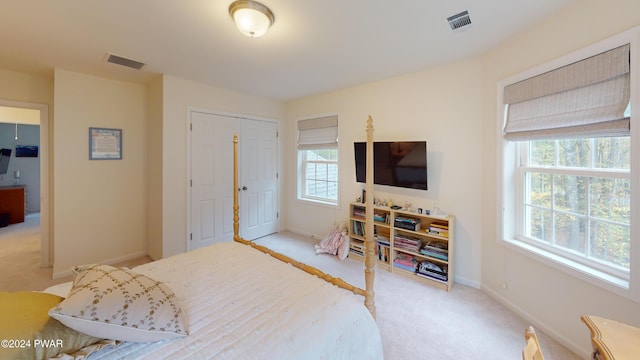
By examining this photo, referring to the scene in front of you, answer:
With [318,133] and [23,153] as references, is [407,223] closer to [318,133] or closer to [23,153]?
[318,133]

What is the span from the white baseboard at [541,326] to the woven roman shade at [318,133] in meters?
2.69

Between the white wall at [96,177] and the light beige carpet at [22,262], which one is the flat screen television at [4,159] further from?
the white wall at [96,177]

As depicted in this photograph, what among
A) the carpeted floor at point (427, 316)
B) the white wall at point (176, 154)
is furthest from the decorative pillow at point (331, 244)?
the white wall at point (176, 154)

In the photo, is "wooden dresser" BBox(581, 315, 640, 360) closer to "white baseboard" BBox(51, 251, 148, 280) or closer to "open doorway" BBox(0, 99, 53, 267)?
"white baseboard" BBox(51, 251, 148, 280)

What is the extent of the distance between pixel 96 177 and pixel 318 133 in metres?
3.07

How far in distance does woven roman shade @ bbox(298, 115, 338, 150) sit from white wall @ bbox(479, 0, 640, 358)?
202cm

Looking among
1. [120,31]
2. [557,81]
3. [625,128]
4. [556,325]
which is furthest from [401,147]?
[120,31]

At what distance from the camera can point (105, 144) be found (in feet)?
10.6

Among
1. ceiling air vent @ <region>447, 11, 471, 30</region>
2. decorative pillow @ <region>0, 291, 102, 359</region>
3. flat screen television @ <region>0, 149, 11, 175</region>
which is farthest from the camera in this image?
flat screen television @ <region>0, 149, 11, 175</region>

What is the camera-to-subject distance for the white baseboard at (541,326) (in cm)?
170

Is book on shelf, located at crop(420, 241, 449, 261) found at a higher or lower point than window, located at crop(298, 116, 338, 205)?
lower

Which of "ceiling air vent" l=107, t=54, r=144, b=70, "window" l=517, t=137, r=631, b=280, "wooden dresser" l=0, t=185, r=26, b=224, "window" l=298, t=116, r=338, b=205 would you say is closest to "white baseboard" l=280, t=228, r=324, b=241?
"window" l=298, t=116, r=338, b=205

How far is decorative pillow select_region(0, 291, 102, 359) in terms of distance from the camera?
32.2 inches

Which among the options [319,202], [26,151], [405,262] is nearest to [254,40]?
[319,202]
